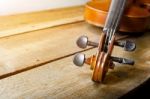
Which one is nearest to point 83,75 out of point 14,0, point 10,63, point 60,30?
point 10,63

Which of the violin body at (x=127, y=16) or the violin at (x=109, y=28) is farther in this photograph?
the violin body at (x=127, y=16)

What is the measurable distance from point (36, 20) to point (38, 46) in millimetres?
253

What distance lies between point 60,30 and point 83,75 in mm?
355

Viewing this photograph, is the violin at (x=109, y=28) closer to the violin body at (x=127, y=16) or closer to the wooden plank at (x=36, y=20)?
the violin body at (x=127, y=16)

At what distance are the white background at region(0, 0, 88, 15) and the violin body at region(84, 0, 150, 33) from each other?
0.96 feet

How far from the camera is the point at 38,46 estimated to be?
0.81 m

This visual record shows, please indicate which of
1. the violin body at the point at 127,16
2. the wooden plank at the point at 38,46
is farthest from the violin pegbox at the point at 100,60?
the violin body at the point at 127,16

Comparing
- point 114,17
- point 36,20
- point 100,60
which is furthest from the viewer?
point 36,20

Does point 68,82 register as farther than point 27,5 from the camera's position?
No

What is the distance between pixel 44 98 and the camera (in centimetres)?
55

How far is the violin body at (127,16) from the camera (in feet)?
2.94

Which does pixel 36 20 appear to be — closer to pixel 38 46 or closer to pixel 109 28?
pixel 38 46

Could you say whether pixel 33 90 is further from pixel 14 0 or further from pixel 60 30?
pixel 14 0

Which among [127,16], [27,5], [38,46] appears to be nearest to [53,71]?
[38,46]
